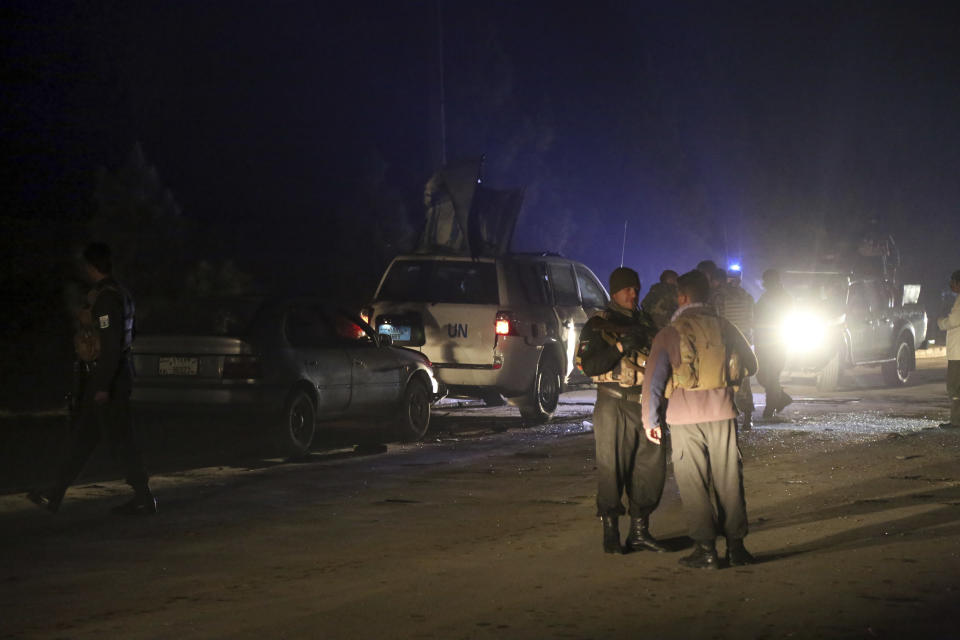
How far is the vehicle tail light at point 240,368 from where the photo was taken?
12367 millimetres

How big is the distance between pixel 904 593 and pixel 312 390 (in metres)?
7.60

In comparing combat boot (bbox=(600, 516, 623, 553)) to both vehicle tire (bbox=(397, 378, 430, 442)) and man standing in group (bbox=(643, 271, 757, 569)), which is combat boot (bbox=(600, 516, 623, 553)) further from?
vehicle tire (bbox=(397, 378, 430, 442))

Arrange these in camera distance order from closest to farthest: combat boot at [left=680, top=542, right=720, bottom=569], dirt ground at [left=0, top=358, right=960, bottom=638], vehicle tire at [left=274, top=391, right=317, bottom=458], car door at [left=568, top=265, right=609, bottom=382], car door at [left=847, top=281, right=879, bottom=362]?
dirt ground at [left=0, top=358, right=960, bottom=638] → combat boot at [left=680, top=542, right=720, bottom=569] → vehicle tire at [left=274, top=391, right=317, bottom=458] → car door at [left=568, top=265, right=609, bottom=382] → car door at [left=847, top=281, right=879, bottom=362]

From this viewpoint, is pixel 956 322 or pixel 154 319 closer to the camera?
pixel 154 319

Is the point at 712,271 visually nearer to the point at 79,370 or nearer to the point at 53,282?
the point at 79,370

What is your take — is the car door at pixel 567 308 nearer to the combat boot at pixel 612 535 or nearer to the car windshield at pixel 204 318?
the car windshield at pixel 204 318

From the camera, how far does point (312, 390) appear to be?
1320 cm

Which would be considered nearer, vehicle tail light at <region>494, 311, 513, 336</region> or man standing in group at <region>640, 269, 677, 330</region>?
man standing in group at <region>640, 269, 677, 330</region>

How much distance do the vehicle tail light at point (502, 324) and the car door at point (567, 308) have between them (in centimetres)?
128

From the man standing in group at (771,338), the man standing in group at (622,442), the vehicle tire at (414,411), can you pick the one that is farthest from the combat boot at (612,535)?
the man standing in group at (771,338)

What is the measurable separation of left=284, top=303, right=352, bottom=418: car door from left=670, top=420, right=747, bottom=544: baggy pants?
19.7ft

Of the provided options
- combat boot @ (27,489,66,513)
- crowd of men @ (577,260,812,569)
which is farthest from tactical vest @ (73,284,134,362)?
crowd of men @ (577,260,812,569)

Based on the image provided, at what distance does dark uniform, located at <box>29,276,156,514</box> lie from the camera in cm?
941

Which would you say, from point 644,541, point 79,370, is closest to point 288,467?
point 79,370
